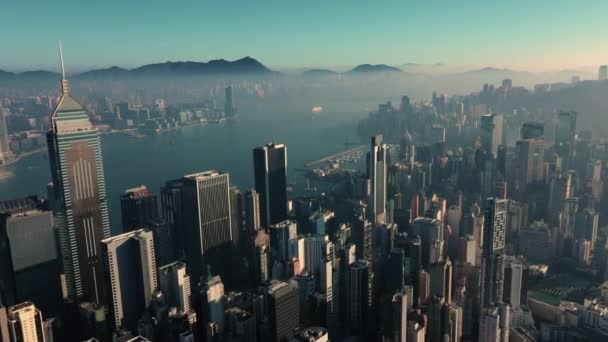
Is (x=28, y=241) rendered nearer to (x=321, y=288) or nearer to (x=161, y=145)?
(x=321, y=288)

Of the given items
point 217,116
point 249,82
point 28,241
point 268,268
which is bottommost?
point 268,268

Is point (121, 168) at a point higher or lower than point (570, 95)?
lower

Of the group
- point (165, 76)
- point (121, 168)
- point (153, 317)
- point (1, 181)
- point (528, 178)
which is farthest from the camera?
point (528, 178)

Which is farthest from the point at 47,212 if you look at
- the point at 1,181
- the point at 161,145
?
the point at 161,145

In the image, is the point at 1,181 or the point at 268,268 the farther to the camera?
the point at 1,181

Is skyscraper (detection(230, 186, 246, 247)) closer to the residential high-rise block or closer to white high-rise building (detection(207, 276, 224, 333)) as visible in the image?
the residential high-rise block

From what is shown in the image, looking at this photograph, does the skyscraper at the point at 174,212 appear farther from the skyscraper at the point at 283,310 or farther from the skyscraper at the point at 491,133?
Result: the skyscraper at the point at 491,133

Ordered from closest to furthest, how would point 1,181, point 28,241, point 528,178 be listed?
1. point 28,241
2. point 1,181
3. point 528,178

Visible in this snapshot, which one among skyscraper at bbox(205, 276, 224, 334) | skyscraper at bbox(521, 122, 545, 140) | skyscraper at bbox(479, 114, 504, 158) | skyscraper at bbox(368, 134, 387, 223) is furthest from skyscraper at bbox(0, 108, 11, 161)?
skyscraper at bbox(521, 122, 545, 140)
